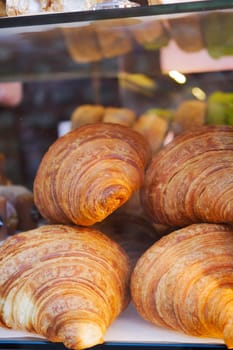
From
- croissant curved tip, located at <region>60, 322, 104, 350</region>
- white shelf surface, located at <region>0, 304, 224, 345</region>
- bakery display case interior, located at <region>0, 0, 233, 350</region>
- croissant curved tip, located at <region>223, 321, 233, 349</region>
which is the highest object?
bakery display case interior, located at <region>0, 0, 233, 350</region>

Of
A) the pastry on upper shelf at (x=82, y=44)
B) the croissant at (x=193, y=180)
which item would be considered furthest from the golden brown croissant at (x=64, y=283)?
the pastry on upper shelf at (x=82, y=44)

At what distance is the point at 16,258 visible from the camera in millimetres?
955

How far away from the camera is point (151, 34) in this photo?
43.6 inches

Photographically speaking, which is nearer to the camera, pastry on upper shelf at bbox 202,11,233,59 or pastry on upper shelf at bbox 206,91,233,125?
pastry on upper shelf at bbox 202,11,233,59

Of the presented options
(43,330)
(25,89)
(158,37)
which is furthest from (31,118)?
(43,330)

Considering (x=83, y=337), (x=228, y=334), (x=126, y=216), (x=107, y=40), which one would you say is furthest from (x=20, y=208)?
(x=228, y=334)

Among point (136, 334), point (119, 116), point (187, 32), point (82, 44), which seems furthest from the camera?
point (119, 116)

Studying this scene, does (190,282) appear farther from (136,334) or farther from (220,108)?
(220,108)

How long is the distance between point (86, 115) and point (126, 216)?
0.33 m

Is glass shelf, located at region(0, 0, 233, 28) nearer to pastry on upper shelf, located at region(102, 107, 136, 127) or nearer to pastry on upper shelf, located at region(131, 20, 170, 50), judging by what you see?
pastry on upper shelf, located at region(131, 20, 170, 50)

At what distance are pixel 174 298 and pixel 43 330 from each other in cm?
19

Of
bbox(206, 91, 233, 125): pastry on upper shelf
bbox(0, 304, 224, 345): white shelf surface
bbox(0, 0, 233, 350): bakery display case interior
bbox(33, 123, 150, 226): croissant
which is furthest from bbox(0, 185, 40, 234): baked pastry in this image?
bbox(206, 91, 233, 125): pastry on upper shelf

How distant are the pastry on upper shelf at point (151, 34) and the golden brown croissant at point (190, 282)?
329mm

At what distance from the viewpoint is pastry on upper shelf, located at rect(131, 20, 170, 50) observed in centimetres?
100
